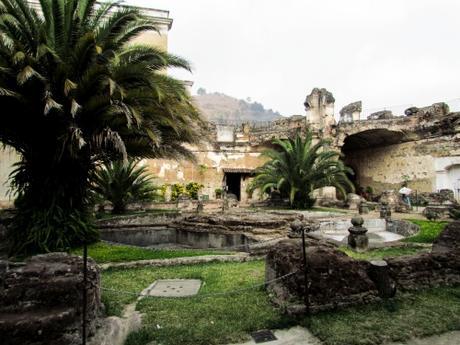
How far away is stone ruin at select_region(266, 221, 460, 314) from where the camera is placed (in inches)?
152

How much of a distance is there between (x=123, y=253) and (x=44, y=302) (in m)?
4.56

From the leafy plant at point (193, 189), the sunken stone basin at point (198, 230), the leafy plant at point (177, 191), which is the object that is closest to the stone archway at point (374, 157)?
the leafy plant at point (193, 189)

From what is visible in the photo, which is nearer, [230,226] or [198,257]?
[198,257]

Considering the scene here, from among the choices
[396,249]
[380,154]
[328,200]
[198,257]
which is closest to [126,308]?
[198,257]

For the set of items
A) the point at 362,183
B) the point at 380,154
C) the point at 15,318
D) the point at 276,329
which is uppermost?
the point at 380,154

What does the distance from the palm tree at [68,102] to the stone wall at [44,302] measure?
3.84 meters

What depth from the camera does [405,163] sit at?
2270 cm

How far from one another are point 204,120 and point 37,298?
7679mm

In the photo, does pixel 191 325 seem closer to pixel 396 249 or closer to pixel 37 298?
pixel 37 298

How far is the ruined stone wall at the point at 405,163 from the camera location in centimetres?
2052

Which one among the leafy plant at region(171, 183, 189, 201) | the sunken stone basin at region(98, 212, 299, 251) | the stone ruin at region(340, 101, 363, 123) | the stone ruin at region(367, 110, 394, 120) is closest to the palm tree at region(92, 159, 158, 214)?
the sunken stone basin at region(98, 212, 299, 251)

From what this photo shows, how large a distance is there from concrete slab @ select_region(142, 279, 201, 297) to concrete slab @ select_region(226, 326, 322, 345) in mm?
1661

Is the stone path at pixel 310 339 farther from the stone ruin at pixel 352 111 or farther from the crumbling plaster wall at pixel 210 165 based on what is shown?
the stone ruin at pixel 352 111

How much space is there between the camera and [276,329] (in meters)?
3.47
